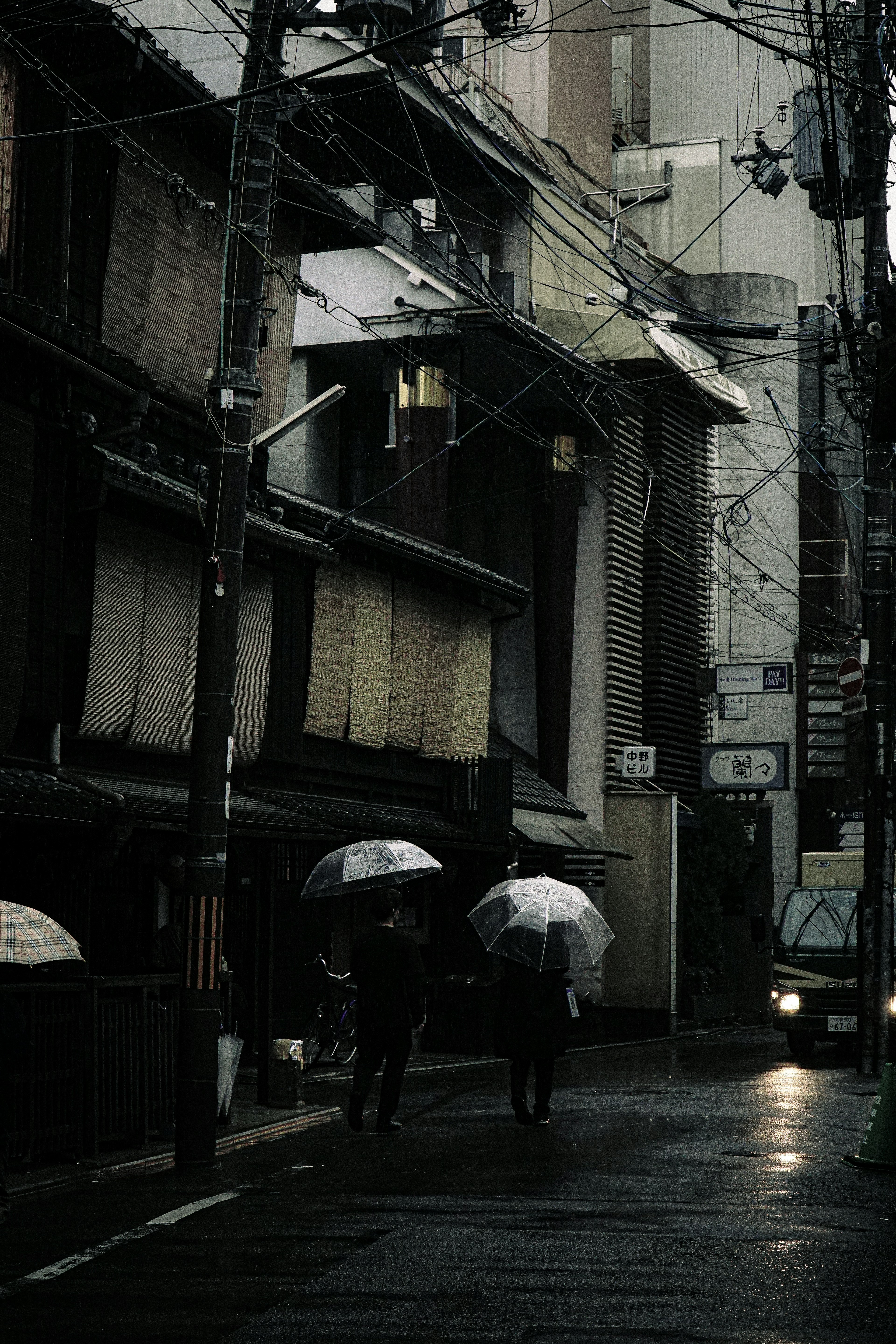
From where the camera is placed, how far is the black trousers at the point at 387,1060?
13.9m

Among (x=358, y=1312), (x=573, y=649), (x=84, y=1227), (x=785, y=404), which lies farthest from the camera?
(x=785, y=404)

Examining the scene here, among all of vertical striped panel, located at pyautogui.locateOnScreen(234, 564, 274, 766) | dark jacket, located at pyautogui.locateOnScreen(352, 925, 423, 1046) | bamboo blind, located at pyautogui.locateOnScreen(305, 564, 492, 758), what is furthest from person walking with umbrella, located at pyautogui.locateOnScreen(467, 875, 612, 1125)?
bamboo blind, located at pyautogui.locateOnScreen(305, 564, 492, 758)

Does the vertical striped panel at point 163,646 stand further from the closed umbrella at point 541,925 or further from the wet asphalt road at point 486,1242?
the wet asphalt road at point 486,1242

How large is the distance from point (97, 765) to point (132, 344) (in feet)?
14.5

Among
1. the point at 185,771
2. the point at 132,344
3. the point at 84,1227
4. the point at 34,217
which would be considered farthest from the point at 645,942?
the point at 84,1227

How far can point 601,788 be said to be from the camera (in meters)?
31.4

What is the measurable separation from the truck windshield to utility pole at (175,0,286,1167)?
47.9 feet

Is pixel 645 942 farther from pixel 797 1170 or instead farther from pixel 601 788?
pixel 797 1170

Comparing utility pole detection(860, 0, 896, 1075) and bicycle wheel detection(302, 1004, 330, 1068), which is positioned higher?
utility pole detection(860, 0, 896, 1075)

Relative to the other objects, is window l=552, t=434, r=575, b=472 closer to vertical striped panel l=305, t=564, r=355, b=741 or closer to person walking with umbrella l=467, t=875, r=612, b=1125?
vertical striped panel l=305, t=564, r=355, b=741

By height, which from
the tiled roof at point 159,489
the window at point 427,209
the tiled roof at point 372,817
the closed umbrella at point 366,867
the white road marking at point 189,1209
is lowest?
the white road marking at point 189,1209

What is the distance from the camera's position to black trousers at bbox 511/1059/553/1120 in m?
14.8

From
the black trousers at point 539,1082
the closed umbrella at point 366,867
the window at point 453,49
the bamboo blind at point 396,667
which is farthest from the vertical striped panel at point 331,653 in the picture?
the window at point 453,49

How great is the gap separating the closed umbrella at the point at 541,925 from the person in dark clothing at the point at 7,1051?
532 centimetres
